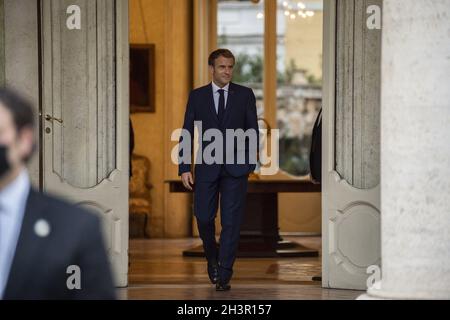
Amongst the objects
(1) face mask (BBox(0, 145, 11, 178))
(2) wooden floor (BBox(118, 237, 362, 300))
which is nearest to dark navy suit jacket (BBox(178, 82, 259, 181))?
(2) wooden floor (BBox(118, 237, 362, 300))

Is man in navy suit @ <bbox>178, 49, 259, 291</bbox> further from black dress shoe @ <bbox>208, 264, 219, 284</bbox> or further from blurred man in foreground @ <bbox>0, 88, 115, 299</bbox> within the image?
blurred man in foreground @ <bbox>0, 88, 115, 299</bbox>

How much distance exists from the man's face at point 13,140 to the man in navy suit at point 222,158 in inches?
177

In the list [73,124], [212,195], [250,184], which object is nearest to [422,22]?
[212,195]

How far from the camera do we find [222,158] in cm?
678

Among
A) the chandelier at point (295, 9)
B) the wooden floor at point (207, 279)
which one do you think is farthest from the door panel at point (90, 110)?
the chandelier at point (295, 9)

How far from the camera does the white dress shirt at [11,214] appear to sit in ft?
7.07

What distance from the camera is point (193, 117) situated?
276 inches

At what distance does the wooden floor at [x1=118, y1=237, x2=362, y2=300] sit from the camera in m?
6.81

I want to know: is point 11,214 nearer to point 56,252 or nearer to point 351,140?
point 56,252

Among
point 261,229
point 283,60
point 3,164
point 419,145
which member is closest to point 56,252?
point 3,164

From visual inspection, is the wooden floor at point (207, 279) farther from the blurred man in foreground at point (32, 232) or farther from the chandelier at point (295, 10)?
the blurred man in foreground at point (32, 232)

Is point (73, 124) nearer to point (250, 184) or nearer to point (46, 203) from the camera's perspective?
point (250, 184)

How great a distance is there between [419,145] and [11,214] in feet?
10.7
